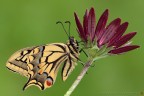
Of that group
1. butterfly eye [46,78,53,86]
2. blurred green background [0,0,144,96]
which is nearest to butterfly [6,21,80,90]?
butterfly eye [46,78,53,86]

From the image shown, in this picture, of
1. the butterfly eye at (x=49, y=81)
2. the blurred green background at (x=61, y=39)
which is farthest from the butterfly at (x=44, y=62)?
the blurred green background at (x=61, y=39)

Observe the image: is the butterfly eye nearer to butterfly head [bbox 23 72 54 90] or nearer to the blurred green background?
butterfly head [bbox 23 72 54 90]

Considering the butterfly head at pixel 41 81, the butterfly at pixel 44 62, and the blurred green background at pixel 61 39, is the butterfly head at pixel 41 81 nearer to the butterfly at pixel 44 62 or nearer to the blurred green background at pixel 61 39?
the butterfly at pixel 44 62

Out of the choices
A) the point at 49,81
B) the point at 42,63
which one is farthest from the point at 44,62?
the point at 49,81

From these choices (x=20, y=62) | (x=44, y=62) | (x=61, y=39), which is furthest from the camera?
(x=61, y=39)

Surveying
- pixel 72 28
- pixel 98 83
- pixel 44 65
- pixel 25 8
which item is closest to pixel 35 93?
pixel 98 83

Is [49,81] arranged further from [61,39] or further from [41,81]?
[61,39]
